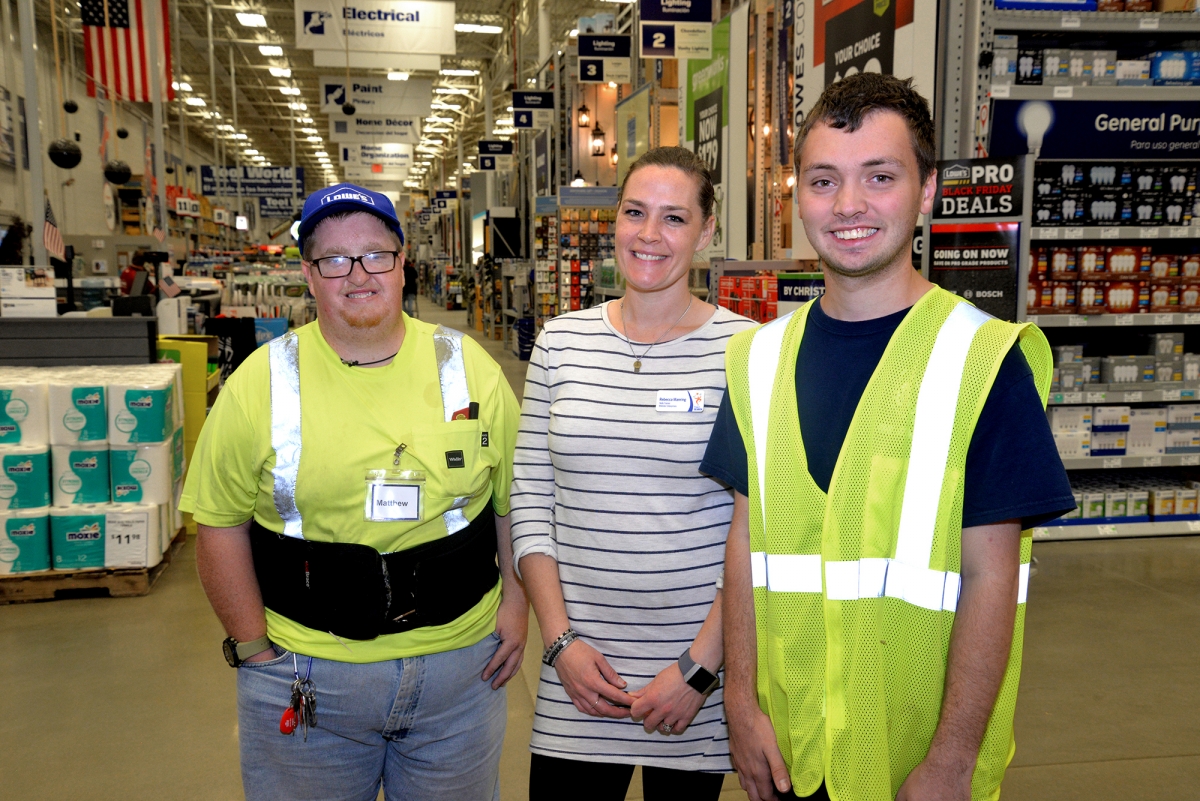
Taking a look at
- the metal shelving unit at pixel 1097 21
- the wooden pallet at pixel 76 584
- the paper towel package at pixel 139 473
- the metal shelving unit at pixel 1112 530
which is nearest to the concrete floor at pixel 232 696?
the wooden pallet at pixel 76 584

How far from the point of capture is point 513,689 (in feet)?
11.4

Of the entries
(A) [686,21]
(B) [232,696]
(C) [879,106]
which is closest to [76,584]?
(B) [232,696]

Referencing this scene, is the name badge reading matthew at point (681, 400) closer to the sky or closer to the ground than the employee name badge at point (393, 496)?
closer to the sky

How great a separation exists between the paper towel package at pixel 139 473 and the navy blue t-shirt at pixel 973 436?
3.86 meters

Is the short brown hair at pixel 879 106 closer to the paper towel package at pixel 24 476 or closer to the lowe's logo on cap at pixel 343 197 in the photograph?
the lowe's logo on cap at pixel 343 197

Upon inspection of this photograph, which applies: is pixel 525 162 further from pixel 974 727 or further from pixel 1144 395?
pixel 974 727

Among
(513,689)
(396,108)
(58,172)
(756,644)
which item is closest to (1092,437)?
(513,689)

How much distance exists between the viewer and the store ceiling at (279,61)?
1975 centimetres

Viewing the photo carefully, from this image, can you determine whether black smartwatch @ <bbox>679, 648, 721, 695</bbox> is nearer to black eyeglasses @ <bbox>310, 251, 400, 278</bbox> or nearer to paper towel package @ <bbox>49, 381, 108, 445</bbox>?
black eyeglasses @ <bbox>310, 251, 400, 278</bbox>

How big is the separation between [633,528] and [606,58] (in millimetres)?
8916

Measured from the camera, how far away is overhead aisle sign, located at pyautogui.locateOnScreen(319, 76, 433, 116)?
641 inches

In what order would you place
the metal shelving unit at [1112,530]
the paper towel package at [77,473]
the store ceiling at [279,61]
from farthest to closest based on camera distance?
1. the store ceiling at [279,61]
2. the metal shelving unit at [1112,530]
3. the paper towel package at [77,473]

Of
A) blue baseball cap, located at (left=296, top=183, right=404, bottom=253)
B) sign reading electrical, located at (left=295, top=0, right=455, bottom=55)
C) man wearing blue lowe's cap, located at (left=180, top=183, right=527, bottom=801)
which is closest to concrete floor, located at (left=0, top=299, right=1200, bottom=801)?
man wearing blue lowe's cap, located at (left=180, top=183, right=527, bottom=801)

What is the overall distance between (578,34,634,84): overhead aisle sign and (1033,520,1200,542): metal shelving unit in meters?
6.80
